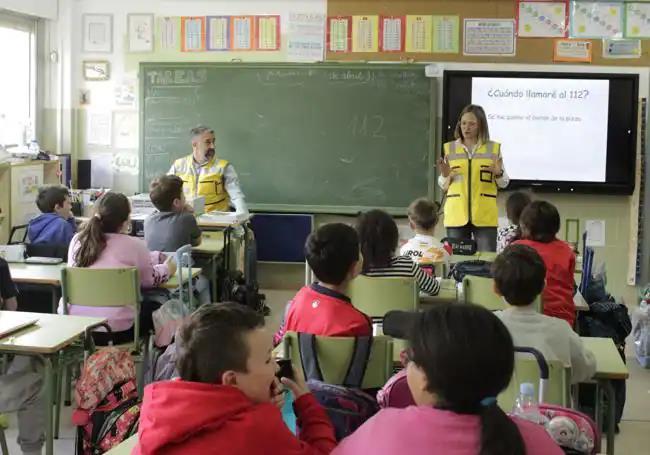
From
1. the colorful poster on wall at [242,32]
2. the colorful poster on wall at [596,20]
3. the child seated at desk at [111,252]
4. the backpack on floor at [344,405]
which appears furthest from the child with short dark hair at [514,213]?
the colorful poster on wall at [242,32]

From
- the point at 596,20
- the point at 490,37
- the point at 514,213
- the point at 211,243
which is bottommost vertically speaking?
the point at 211,243

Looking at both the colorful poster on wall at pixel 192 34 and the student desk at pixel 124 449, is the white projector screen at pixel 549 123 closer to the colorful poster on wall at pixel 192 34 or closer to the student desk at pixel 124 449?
the colorful poster on wall at pixel 192 34

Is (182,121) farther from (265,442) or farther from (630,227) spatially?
(265,442)

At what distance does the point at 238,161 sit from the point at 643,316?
362 cm

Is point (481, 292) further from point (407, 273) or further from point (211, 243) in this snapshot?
point (211, 243)

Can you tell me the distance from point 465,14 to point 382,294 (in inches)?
154

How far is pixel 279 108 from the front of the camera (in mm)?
7211

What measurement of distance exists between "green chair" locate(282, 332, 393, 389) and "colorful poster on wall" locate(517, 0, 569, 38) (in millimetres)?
4940

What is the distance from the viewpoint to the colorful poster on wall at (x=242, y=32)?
7.21m

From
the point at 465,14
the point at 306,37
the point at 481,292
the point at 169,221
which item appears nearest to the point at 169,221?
the point at 169,221

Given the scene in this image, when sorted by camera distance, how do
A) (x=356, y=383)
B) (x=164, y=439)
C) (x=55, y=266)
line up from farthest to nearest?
(x=55, y=266)
(x=356, y=383)
(x=164, y=439)

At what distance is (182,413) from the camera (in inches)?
60.2

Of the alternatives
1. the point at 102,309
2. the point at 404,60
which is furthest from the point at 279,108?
the point at 102,309

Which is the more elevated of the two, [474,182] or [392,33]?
[392,33]
